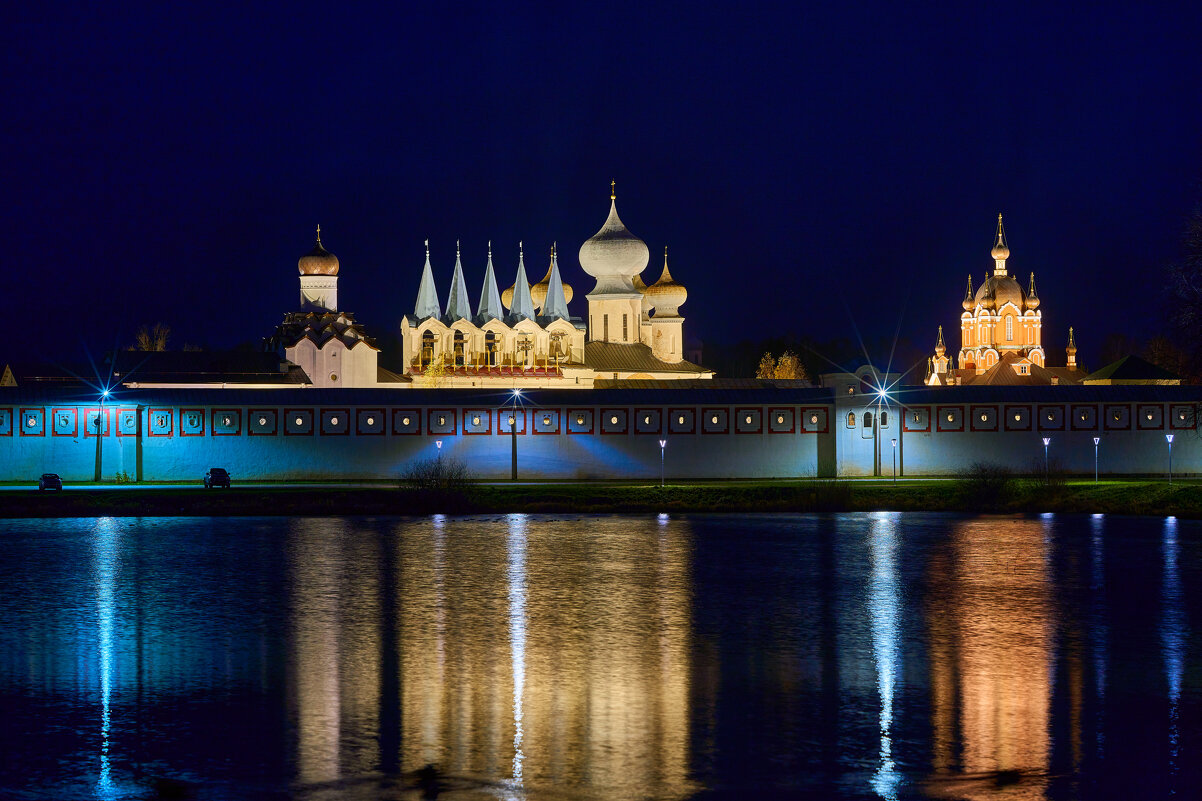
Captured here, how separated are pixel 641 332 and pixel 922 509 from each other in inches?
1344

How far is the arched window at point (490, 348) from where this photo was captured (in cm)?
5616

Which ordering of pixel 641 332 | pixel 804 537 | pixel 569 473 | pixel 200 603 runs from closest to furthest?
pixel 200 603, pixel 804 537, pixel 569 473, pixel 641 332

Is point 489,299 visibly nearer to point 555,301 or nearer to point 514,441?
point 555,301

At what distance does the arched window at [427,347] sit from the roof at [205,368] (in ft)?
15.4

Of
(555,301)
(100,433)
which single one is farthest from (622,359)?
(100,433)

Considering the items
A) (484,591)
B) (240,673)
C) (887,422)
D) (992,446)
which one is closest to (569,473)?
(887,422)

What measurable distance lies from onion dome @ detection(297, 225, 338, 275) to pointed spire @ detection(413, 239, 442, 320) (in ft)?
11.5

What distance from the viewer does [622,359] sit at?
6119 cm

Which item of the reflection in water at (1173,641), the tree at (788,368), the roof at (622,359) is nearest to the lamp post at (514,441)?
the reflection in water at (1173,641)

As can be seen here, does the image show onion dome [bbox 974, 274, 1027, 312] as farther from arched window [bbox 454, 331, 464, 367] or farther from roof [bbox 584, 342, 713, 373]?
arched window [bbox 454, 331, 464, 367]

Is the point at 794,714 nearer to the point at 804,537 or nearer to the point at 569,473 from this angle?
the point at 804,537

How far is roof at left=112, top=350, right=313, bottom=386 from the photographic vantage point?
52.1 metres

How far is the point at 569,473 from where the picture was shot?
3953 centimetres

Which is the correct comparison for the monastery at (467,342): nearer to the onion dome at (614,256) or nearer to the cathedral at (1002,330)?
the onion dome at (614,256)
